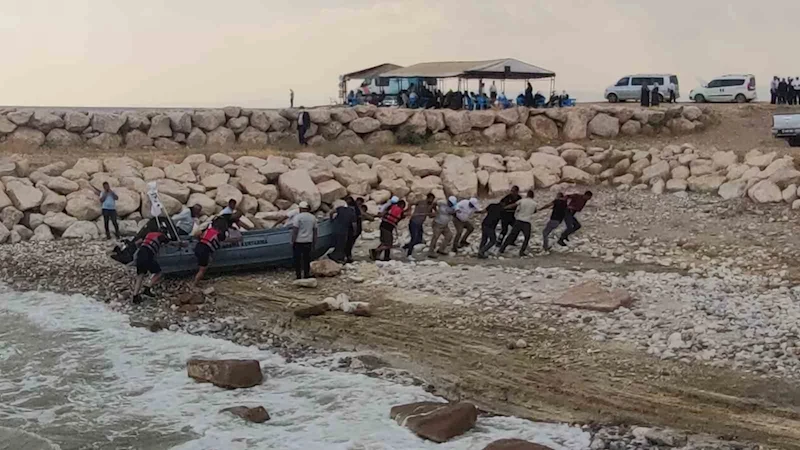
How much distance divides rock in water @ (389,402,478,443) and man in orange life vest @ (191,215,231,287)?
21.9ft

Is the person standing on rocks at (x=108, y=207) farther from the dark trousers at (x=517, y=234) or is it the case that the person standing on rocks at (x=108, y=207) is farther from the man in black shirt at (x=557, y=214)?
the man in black shirt at (x=557, y=214)

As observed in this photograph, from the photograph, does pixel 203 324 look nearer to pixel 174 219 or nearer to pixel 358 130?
pixel 174 219

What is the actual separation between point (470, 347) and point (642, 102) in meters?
22.6

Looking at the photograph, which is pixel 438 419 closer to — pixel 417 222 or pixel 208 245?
pixel 208 245

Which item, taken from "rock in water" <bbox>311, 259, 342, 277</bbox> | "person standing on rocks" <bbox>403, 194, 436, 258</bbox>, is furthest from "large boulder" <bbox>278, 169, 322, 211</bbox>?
"rock in water" <bbox>311, 259, 342, 277</bbox>

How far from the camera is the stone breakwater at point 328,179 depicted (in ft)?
69.5

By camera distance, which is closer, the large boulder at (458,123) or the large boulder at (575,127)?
the large boulder at (575,127)

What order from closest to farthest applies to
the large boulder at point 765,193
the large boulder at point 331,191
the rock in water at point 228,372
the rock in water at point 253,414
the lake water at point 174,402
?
the lake water at point 174,402 < the rock in water at point 253,414 < the rock in water at point 228,372 < the large boulder at point 765,193 < the large boulder at point 331,191

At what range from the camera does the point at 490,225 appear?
702 inches

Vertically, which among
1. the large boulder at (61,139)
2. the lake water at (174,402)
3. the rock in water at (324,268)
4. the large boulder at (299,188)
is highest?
the large boulder at (61,139)

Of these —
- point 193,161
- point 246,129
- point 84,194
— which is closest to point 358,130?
point 246,129

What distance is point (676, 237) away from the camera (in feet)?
63.3

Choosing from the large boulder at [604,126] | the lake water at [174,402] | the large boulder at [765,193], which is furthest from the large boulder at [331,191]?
the large boulder at [765,193]

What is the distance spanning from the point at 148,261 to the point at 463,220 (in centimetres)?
648
